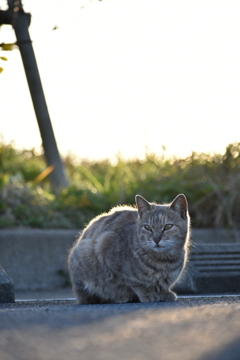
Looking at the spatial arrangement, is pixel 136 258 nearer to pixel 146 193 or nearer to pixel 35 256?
pixel 35 256

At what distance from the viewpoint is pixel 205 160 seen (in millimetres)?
7758

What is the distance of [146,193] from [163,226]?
374cm

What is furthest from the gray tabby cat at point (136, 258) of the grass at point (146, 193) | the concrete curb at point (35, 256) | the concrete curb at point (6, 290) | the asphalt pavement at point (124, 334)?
the grass at point (146, 193)

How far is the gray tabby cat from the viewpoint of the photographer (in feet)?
12.0

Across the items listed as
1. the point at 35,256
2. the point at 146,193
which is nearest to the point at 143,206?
the point at 35,256

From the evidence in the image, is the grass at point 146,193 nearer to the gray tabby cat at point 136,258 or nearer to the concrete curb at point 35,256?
the concrete curb at point 35,256

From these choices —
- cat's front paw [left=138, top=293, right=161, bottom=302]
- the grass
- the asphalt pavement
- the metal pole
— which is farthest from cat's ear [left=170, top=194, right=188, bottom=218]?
the metal pole

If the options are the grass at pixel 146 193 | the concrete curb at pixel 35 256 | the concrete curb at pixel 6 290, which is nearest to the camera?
the concrete curb at pixel 6 290

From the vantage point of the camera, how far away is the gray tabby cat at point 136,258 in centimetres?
366

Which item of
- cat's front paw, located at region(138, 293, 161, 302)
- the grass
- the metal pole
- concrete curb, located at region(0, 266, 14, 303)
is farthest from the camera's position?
the metal pole

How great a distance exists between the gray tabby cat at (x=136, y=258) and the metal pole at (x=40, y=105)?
4283 mm

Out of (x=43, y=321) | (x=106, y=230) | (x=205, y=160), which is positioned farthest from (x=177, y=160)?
(x=43, y=321)

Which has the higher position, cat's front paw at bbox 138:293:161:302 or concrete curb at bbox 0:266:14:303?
concrete curb at bbox 0:266:14:303

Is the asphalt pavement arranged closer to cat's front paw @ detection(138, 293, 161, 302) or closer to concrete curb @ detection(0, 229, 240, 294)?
cat's front paw @ detection(138, 293, 161, 302)
